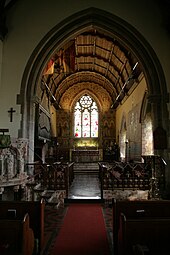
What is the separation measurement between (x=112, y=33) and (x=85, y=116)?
14.4 meters

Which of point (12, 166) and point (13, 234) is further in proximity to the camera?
point (12, 166)

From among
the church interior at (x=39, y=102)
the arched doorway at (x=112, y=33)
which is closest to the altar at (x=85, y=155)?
the church interior at (x=39, y=102)

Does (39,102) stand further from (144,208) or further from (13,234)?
(13,234)

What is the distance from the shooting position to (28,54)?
8.65m

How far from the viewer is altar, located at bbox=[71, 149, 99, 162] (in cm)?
2001

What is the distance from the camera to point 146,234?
2.36m

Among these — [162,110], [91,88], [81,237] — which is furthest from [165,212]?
[91,88]

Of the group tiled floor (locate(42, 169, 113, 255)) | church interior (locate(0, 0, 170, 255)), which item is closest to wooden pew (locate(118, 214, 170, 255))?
church interior (locate(0, 0, 170, 255))

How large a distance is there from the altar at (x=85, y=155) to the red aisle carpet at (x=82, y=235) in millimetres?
13817

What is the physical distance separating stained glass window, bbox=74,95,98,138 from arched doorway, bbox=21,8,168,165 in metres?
14.2

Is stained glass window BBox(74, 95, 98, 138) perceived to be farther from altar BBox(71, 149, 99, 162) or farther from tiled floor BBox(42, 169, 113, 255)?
tiled floor BBox(42, 169, 113, 255)

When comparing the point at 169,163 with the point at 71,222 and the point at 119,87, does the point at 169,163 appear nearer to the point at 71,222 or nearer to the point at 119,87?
the point at 71,222

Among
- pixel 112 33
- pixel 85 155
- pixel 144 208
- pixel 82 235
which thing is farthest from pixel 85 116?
pixel 144 208

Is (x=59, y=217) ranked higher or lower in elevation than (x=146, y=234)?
lower
